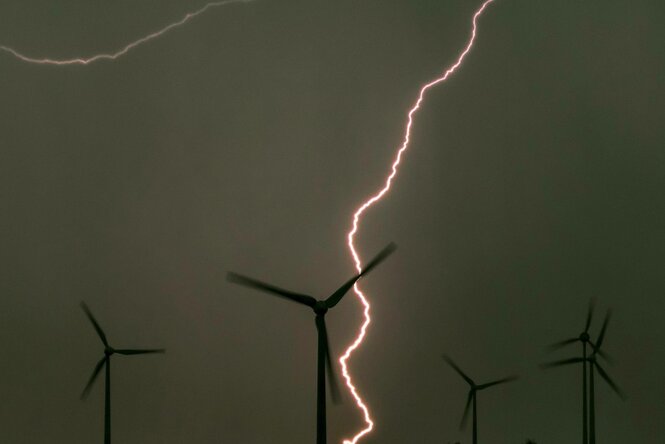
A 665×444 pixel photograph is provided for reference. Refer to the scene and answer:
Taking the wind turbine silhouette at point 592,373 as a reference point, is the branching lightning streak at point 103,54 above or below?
above

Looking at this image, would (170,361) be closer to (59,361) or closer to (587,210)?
(59,361)

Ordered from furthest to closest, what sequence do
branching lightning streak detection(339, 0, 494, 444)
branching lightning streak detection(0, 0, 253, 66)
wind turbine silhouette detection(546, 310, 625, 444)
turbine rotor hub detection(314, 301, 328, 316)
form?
1. branching lightning streak detection(0, 0, 253, 66)
2. branching lightning streak detection(339, 0, 494, 444)
3. wind turbine silhouette detection(546, 310, 625, 444)
4. turbine rotor hub detection(314, 301, 328, 316)

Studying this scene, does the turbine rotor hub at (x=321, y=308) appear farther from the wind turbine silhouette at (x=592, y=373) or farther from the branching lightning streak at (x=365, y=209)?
the branching lightning streak at (x=365, y=209)

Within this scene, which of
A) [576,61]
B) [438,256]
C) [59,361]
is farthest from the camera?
[576,61]

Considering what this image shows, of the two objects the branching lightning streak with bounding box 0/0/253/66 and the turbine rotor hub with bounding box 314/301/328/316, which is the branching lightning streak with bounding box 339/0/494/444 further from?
the turbine rotor hub with bounding box 314/301/328/316

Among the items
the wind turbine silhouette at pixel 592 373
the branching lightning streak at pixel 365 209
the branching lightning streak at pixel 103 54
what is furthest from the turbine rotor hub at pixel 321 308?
the branching lightning streak at pixel 103 54

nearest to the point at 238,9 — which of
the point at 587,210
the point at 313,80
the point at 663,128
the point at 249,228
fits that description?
the point at 313,80

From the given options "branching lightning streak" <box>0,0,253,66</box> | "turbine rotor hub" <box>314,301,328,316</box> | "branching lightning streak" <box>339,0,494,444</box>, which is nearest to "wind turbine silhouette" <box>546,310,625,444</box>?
"branching lightning streak" <box>339,0,494,444</box>

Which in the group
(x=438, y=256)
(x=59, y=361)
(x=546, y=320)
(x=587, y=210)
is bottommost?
(x=59, y=361)

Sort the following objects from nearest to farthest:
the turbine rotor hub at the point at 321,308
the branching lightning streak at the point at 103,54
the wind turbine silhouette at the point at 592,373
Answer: the turbine rotor hub at the point at 321,308 → the wind turbine silhouette at the point at 592,373 → the branching lightning streak at the point at 103,54
